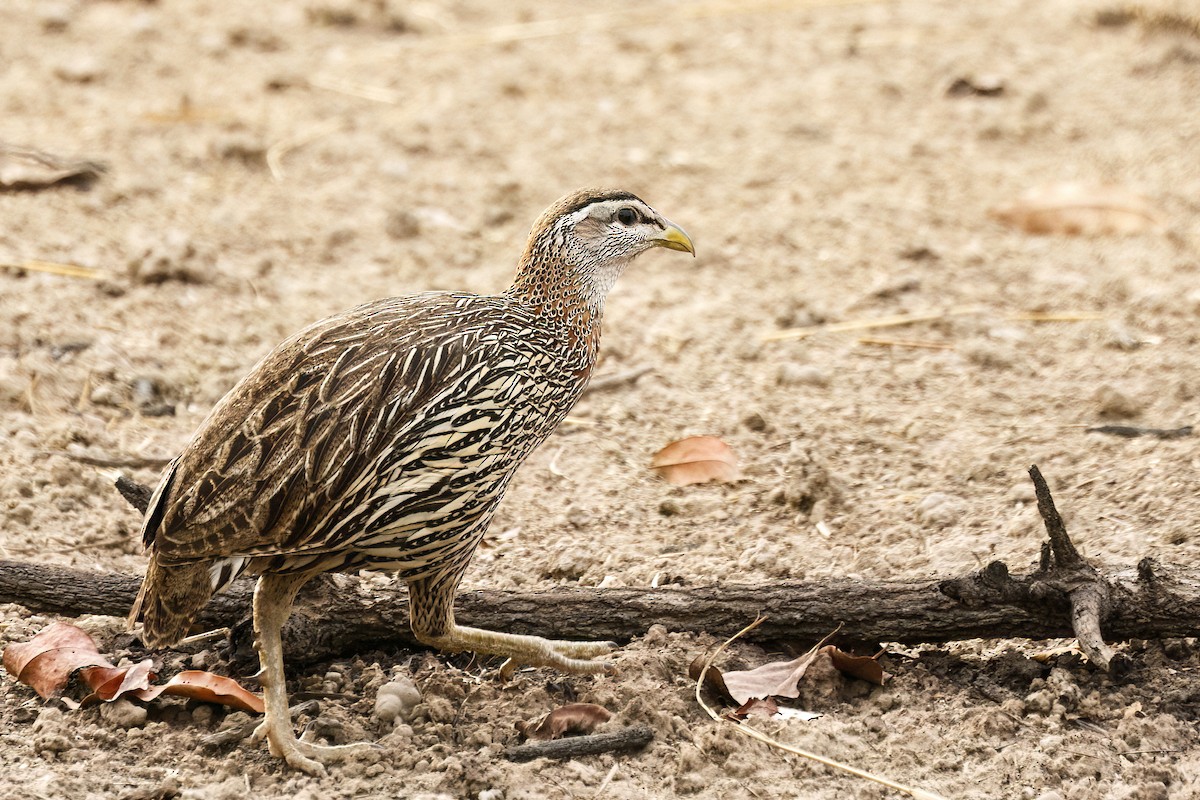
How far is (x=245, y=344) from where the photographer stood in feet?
19.8

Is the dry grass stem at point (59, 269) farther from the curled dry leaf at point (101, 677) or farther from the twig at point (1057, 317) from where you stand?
the twig at point (1057, 317)

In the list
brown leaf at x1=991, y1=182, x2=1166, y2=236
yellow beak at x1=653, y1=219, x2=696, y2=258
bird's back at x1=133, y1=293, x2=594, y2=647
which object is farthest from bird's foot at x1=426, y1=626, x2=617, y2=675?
brown leaf at x1=991, y1=182, x2=1166, y2=236

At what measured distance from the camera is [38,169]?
7223mm

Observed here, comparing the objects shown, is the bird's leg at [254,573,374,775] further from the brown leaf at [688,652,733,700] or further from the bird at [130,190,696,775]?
the brown leaf at [688,652,733,700]

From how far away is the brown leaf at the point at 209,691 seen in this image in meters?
3.63

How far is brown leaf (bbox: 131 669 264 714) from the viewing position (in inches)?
143

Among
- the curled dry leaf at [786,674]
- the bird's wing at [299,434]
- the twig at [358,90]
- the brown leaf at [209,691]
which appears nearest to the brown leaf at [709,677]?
the curled dry leaf at [786,674]

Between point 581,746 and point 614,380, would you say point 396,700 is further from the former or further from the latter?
point 614,380

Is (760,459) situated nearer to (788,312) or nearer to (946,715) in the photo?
(788,312)

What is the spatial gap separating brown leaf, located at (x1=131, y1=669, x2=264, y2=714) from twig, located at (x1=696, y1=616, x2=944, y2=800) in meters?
1.13

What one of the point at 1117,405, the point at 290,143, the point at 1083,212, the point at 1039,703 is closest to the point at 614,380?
the point at 1117,405

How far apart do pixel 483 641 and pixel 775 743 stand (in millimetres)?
832

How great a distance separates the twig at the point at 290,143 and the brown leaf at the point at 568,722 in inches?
189

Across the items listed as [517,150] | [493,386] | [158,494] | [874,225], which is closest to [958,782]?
[493,386]
